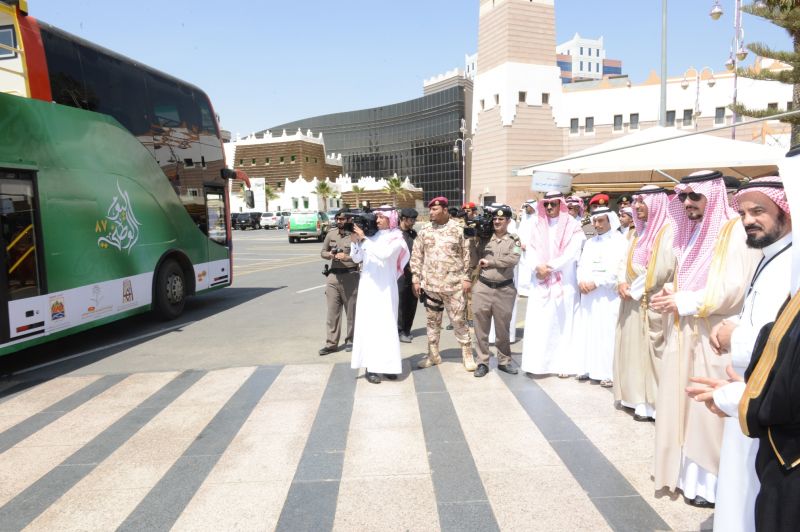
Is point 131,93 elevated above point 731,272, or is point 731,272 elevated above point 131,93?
point 131,93

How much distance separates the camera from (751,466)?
222cm

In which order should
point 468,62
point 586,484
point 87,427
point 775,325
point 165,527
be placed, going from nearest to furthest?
1. point 775,325
2. point 165,527
3. point 586,484
4. point 87,427
5. point 468,62

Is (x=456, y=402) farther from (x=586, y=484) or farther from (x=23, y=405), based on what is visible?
(x=23, y=405)

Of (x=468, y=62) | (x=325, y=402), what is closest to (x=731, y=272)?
(x=325, y=402)

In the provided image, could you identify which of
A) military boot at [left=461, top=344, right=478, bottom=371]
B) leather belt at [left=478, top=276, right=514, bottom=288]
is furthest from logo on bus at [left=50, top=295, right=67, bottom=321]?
leather belt at [left=478, top=276, right=514, bottom=288]

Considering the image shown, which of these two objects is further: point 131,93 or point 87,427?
point 131,93

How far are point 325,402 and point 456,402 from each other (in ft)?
4.12

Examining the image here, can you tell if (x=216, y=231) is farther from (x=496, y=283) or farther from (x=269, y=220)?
(x=269, y=220)

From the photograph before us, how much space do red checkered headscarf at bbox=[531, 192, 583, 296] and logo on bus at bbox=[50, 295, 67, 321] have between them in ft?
19.2

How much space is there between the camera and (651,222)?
4398 millimetres

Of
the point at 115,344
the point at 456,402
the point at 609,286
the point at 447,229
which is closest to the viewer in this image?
the point at 456,402

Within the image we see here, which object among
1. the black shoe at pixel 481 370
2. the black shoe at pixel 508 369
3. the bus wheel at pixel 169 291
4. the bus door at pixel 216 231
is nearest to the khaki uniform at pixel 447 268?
the black shoe at pixel 481 370

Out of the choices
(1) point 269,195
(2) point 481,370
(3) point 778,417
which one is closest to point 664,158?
(2) point 481,370

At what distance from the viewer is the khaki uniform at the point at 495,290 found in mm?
5844
